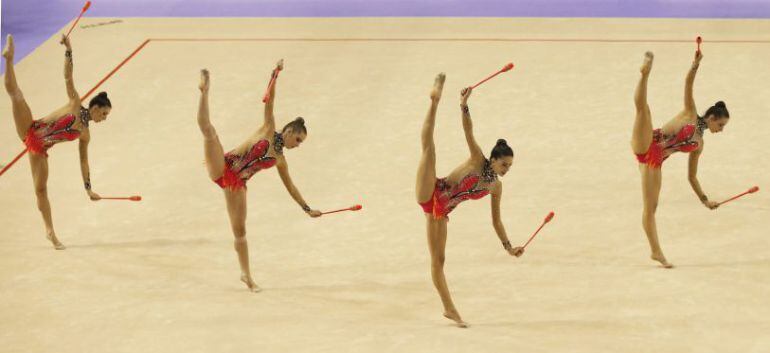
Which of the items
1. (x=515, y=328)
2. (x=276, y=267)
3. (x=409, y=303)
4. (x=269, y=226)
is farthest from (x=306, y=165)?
(x=515, y=328)

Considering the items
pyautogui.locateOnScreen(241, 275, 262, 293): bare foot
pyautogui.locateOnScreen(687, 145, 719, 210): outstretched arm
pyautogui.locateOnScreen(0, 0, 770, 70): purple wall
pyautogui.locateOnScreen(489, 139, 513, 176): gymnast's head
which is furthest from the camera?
pyautogui.locateOnScreen(0, 0, 770, 70): purple wall

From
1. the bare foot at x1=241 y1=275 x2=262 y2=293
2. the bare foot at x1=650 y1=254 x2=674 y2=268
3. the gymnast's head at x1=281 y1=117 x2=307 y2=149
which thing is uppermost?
the gymnast's head at x1=281 y1=117 x2=307 y2=149

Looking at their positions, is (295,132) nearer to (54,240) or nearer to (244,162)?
(244,162)

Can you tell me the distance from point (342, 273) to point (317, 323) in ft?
3.60

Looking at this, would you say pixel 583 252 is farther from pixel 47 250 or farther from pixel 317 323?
pixel 47 250

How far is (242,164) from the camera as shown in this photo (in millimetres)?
9602

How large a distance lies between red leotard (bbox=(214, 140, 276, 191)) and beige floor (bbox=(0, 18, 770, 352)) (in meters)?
0.84

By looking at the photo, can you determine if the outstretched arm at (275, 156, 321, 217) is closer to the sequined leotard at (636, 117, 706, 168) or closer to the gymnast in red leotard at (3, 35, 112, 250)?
the gymnast in red leotard at (3, 35, 112, 250)

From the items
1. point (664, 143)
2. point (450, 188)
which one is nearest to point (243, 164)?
point (450, 188)

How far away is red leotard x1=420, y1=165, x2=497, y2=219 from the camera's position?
8914mm

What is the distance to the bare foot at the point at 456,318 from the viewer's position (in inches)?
356

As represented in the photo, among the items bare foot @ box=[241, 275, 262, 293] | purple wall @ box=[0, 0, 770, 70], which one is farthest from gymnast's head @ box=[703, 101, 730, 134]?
purple wall @ box=[0, 0, 770, 70]

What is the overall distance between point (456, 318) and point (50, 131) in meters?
3.67

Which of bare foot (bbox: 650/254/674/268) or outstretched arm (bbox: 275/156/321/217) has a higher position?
outstretched arm (bbox: 275/156/321/217)
